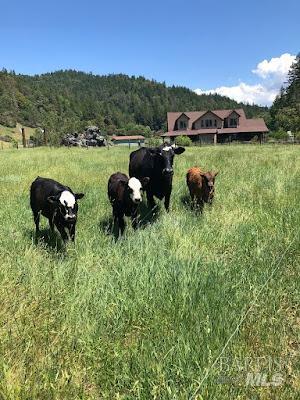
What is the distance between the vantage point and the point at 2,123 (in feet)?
437

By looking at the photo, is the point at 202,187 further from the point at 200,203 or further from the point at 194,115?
the point at 194,115

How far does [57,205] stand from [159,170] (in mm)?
3068

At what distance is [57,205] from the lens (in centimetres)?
694

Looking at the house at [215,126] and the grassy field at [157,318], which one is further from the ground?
the house at [215,126]

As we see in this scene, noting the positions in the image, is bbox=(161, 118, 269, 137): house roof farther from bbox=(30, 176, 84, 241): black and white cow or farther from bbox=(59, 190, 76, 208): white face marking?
bbox=(59, 190, 76, 208): white face marking

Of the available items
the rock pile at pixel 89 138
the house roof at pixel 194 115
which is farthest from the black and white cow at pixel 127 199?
the rock pile at pixel 89 138

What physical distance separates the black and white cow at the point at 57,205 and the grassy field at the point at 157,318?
45cm

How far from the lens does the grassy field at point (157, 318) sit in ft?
9.93

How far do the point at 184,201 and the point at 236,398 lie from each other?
7.59m

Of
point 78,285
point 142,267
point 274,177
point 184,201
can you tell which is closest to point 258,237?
point 142,267

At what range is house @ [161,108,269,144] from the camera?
76.1m

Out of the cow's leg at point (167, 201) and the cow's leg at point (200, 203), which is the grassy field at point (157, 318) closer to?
the cow's leg at point (200, 203)

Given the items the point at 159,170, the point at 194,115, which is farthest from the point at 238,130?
the point at 159,170

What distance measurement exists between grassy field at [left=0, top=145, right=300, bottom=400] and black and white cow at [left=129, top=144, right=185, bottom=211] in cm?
272
